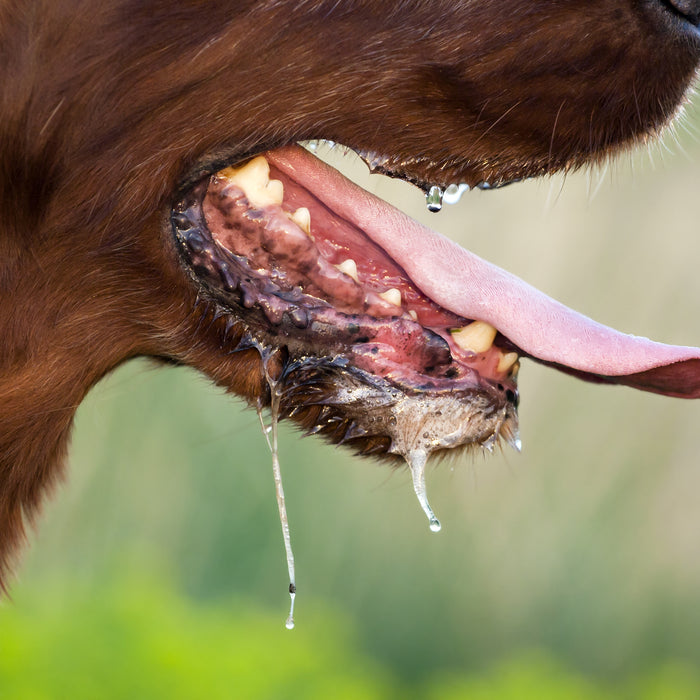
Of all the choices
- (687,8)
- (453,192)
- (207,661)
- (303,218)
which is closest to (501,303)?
(453,192)

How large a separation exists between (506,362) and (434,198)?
0.87ft

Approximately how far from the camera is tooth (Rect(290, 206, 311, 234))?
1.51 meters

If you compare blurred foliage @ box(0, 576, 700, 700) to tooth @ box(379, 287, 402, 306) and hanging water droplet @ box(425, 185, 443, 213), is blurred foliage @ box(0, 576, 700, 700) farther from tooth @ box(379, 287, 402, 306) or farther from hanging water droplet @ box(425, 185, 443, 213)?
hanging water droplet @ box(425, 185, 443, 213)

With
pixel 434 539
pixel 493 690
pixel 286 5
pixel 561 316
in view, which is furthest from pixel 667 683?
pixel 286 5

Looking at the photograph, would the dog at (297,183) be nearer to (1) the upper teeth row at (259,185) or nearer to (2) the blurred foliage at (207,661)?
(1) the upper teeth row at (259,185)

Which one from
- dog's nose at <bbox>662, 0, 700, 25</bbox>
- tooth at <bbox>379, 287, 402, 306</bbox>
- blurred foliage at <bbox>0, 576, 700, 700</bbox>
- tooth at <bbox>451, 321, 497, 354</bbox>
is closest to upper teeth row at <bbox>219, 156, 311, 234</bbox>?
tooth at <bbox>379, 287, 402, 306</bbox>

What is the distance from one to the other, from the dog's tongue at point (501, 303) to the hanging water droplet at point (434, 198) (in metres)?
0.15

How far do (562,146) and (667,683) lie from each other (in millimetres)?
2979

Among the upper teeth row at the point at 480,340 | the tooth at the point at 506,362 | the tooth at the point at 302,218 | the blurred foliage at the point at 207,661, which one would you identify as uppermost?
the tooth at the point at 302,218

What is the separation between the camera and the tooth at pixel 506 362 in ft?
5.09

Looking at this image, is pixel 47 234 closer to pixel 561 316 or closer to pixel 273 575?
pixel 561 316

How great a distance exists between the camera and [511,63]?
1.34 metres

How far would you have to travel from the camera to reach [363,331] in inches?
58.2

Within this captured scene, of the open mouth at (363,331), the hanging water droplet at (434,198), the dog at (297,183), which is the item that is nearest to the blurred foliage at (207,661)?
the dog at (297,183)
